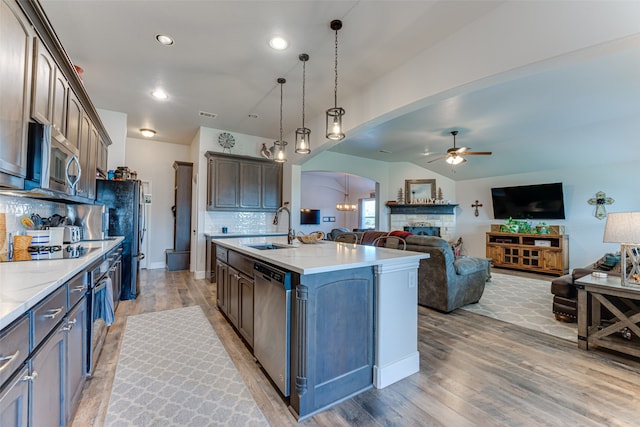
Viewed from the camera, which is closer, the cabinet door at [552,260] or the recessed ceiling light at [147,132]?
the recessed ceiling light at [147,132]

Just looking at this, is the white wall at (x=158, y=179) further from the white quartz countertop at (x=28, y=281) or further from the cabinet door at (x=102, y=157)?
the white quartz countertop at (x=28, y=281)

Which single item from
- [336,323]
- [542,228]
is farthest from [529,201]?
[336,323]

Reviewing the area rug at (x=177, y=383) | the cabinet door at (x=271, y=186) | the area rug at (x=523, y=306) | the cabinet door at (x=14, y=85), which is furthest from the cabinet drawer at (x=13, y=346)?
the cabinet door at (x=271, y=186)

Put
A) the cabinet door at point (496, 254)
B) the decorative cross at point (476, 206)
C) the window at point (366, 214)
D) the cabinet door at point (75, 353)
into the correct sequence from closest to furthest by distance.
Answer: the cabinet door at point (75, 353) → the cabinet door at point (496, 254) → the decorative cross at point (476, 206) → the window at point (366, 214)

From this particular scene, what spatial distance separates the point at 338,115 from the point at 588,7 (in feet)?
6.09

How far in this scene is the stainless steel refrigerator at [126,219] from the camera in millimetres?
4055

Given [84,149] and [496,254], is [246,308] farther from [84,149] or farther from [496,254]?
[496,254]

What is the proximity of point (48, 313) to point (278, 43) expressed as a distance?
9.16 feet

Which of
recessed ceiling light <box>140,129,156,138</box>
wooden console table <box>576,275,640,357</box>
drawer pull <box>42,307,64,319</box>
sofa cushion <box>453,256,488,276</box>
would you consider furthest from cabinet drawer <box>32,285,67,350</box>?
recessed ceiling light <box>140,129,156,138</box>

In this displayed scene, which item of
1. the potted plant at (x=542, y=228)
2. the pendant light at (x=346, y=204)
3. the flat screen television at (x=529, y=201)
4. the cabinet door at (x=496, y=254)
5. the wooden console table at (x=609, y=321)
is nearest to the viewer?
the wooden console table at (x=609, y=321)

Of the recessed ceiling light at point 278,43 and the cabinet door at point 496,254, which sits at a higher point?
the recessed ceiling light at point 278,43

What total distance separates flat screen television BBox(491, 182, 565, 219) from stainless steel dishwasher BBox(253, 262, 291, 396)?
7.24 m

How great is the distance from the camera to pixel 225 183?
17.7 ft

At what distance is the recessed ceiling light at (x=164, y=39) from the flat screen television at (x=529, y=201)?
7.73 metres
